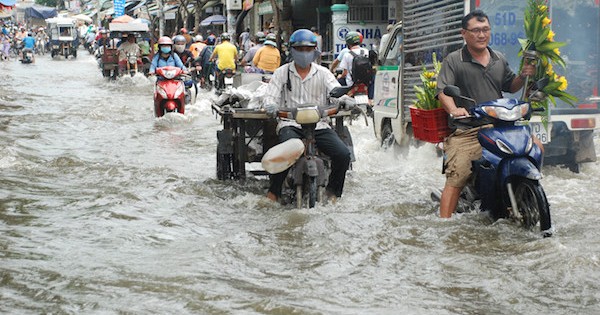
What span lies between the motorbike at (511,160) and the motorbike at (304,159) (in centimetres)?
135

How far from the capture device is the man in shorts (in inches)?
262

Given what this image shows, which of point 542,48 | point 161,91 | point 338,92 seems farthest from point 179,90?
point 542,48

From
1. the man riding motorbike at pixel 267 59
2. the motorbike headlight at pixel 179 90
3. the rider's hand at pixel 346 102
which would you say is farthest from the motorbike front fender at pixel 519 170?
the motorbike headlight at pixel 179 90

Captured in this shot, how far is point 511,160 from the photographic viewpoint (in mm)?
6332

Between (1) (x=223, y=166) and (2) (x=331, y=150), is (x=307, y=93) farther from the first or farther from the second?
(1) (x=223, y=166)

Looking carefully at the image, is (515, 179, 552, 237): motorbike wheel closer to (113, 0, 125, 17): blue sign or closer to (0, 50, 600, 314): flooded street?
(0, 50, 600, 314): flooded street

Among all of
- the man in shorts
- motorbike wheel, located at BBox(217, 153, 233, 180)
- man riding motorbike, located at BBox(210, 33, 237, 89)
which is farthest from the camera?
man riding motorbike, located at BBox(210, 33, 237, 89)

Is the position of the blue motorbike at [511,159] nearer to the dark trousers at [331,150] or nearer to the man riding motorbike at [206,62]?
the dark trousers at [331,150]

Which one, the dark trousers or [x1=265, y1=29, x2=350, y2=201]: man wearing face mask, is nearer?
the dark trousers

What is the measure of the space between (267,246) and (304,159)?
133 centimetres

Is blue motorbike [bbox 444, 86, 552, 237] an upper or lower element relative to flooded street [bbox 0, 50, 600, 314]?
upper

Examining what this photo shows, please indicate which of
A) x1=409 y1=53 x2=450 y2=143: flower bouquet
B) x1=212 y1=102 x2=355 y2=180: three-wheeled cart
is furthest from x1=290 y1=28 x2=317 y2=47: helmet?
x1=409 y1=53 x2=450 y2=143: flower bouquet

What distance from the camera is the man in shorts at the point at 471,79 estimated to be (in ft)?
21.8

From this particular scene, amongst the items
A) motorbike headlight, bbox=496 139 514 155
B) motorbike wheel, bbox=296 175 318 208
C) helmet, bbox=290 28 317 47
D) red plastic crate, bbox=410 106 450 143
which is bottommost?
motorbike wheel, bbox=296 175 318 208
